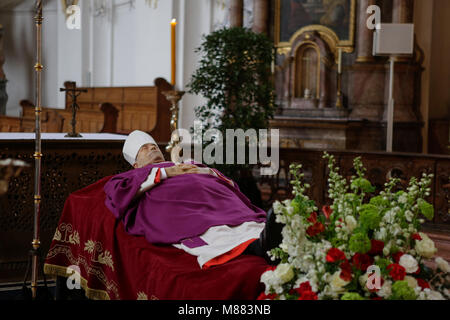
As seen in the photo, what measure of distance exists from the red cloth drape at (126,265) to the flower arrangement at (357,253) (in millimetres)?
512

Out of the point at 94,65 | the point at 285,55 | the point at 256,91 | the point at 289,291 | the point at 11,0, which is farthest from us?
the point at 11,0

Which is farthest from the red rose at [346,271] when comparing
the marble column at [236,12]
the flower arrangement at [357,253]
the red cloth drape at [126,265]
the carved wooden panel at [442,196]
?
the marble column at [236,12]

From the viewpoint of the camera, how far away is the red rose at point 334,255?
2195mm

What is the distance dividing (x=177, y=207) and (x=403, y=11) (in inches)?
283

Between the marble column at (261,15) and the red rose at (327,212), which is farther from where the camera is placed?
the marble column at (261,15)

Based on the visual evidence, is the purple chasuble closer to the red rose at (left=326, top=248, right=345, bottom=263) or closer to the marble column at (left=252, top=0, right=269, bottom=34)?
the red rose at (left=326, top=248, right=345, bottom=263)

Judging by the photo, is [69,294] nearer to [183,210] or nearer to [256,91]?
[183,210]

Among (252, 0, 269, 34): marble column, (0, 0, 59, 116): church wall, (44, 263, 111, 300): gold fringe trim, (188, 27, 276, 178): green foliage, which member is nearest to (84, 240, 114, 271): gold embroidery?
(44, 263, 111, 300): gold fringe trim

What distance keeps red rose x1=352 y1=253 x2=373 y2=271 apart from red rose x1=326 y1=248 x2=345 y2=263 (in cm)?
6

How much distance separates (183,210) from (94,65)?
13.5 meters

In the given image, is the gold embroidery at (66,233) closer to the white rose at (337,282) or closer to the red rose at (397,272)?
the white rose at (337,282)

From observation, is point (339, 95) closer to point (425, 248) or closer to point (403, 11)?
point (403, 11)

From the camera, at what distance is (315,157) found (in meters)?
7.35
